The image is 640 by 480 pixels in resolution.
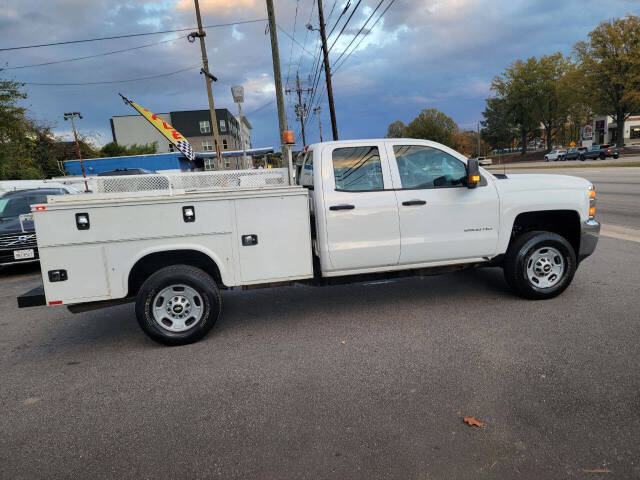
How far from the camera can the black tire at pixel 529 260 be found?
16.3 ft

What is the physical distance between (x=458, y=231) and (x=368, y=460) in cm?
304

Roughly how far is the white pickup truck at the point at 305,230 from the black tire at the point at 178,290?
12 mm

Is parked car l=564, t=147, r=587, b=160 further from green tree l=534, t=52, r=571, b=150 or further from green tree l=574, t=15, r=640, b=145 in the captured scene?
green tree l=534, t=52, r=571, b=150

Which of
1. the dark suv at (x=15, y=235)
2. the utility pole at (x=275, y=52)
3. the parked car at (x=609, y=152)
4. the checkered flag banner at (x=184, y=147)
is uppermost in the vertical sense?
the utility pole at (x=275, y=52)

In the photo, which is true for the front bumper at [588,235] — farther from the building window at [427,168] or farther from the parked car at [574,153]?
the parked car at [574,153]

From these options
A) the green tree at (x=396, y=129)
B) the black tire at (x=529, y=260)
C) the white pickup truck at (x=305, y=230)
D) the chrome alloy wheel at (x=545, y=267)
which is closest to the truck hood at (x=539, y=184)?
the white pickup truck at (x=305, y=230)

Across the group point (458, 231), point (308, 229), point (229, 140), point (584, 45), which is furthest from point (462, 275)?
point (229, 140)

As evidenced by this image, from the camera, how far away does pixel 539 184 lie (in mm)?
5062

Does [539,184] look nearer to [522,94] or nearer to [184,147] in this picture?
[184,147]

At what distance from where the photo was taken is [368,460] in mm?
2549

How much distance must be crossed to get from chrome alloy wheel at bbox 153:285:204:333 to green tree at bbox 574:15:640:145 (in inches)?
2373

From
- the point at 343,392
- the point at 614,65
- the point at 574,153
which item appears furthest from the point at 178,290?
the point at 614,65

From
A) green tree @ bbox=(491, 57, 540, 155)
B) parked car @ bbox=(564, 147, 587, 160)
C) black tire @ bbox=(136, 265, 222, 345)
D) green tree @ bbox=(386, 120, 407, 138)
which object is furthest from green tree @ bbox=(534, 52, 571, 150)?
black tire @ bbox=(136, 265, 222, 345)

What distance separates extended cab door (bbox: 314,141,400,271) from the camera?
457 cm
